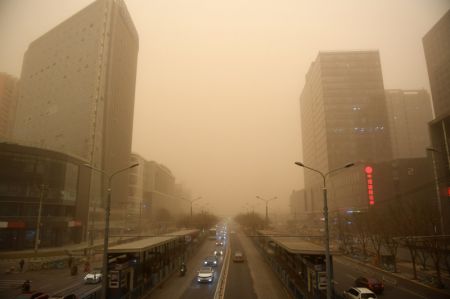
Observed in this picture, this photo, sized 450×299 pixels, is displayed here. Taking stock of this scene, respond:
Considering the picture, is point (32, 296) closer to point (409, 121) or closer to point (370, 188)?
point (370, 188)

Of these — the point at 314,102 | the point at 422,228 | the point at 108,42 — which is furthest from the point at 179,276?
the point at 314,102

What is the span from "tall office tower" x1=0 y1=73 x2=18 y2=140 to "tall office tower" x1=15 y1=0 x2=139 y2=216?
1598 cm

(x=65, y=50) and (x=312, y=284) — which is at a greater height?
(x=65, y=50)

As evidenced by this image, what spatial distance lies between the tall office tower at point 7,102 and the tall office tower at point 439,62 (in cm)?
17236

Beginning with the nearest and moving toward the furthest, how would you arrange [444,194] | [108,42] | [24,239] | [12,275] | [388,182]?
[12,275], [444,194], [24,239], [388,182], [108,42]

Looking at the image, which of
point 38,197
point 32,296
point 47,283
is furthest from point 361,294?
point 38,197

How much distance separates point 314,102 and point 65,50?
118503mm

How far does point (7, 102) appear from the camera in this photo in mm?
139000

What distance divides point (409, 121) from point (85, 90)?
16116cm

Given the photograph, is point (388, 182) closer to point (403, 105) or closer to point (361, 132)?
point (361, 132)

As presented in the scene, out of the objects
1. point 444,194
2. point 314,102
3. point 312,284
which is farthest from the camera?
point 314,102

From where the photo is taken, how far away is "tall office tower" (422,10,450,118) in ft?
374

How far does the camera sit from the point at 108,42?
10756 centimetres

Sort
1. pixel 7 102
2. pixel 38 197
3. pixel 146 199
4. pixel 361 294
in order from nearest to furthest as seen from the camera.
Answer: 1. pixel 361 294
2. pixel 38 197
3. pixel 7 102
4. pixel 146 199
